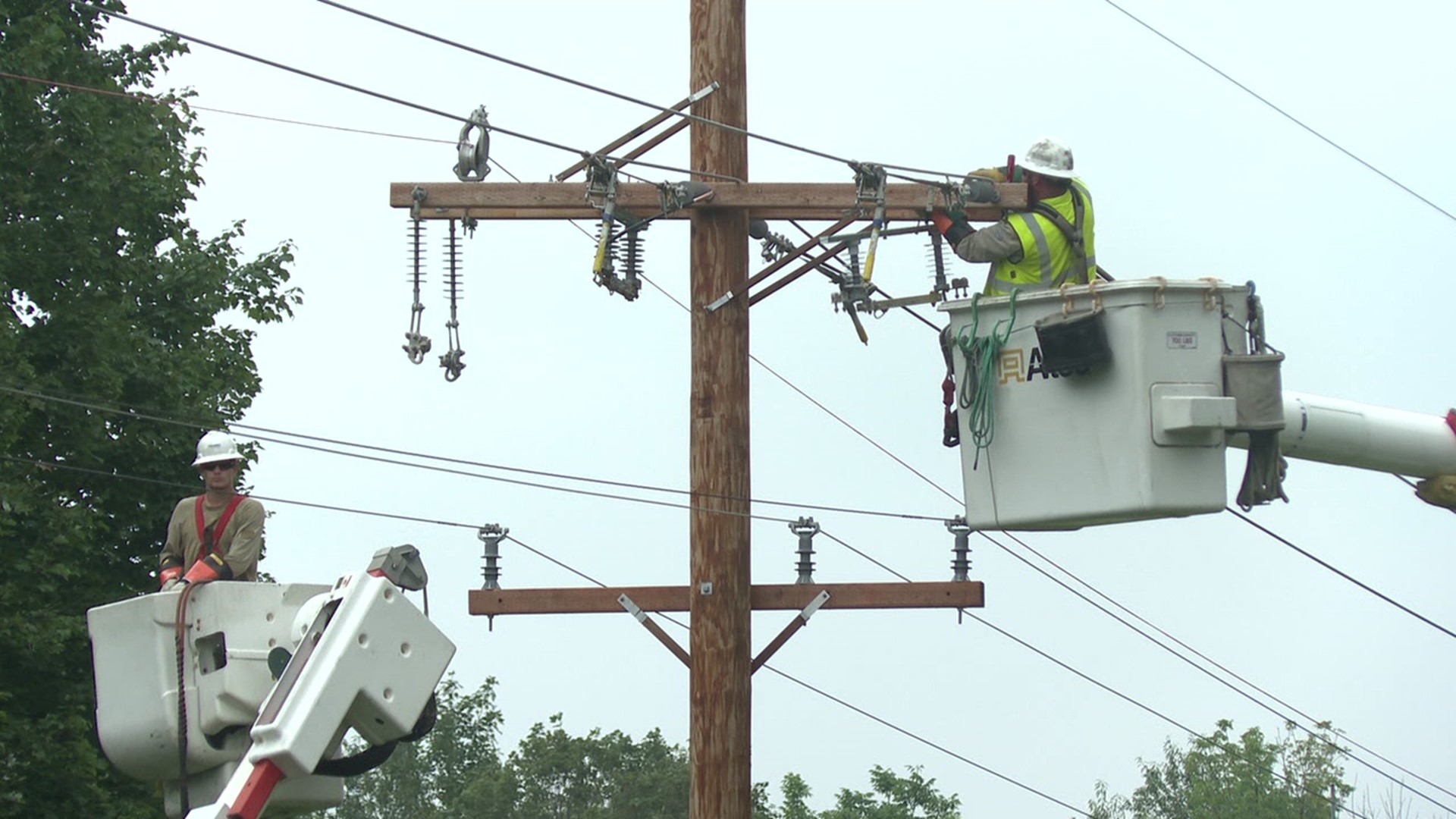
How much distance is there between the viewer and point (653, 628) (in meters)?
11.5

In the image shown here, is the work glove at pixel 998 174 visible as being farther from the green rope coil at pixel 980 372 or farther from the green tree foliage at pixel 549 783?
the green tree foliage at pixel 549 783

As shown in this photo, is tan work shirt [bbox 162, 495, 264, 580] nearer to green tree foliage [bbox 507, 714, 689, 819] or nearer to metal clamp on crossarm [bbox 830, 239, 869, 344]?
metal clamp on crossarm [bbox 830, 239, 869, 344]

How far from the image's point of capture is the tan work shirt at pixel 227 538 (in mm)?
8969

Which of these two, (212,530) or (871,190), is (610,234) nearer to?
(871,190)

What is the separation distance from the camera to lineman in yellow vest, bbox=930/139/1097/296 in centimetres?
1058

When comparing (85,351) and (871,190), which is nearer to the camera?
(871,190)

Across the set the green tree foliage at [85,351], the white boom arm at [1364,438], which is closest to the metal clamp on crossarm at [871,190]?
the white boom arm at [1364,438]

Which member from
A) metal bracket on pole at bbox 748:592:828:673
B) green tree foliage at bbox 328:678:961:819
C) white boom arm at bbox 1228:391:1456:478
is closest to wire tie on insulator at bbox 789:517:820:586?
metal bracket on pole at bbox 748:592:828:673

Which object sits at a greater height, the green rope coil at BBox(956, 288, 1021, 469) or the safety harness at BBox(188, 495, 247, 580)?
the green rope coil at BBox(956, 288, 1021, 469)

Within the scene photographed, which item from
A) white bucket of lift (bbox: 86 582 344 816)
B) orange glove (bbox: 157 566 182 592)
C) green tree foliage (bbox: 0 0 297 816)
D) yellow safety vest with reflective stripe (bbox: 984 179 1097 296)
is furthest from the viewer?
green tree foliage (bbox: 0 0 297 816)

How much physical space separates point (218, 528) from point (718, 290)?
10.6 feet

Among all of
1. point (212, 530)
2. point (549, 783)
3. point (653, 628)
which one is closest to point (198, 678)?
point (212, 530)

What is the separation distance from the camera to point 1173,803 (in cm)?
5900

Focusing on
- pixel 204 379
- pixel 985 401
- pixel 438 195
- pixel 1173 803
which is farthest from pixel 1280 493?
pixel 1173 803
